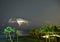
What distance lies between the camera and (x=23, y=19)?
6.93m

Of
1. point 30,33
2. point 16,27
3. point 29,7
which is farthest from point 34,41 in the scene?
point 29,7

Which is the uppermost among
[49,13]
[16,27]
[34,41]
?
[49,13]

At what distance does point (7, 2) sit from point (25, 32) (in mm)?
1200

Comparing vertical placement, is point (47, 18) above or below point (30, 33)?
above

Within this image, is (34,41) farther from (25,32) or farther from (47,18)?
(47,18)

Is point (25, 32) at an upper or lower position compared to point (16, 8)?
lower

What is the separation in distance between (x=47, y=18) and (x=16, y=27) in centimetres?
116

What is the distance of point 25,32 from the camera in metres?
6.79

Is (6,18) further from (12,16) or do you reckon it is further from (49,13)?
(49,13)

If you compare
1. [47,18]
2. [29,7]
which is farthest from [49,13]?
[29,7]

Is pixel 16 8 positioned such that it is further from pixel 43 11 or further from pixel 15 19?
pixel 43 11

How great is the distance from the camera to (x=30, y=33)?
22.3 feet

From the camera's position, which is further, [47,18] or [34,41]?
[47,18]

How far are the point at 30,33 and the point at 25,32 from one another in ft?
0.57
